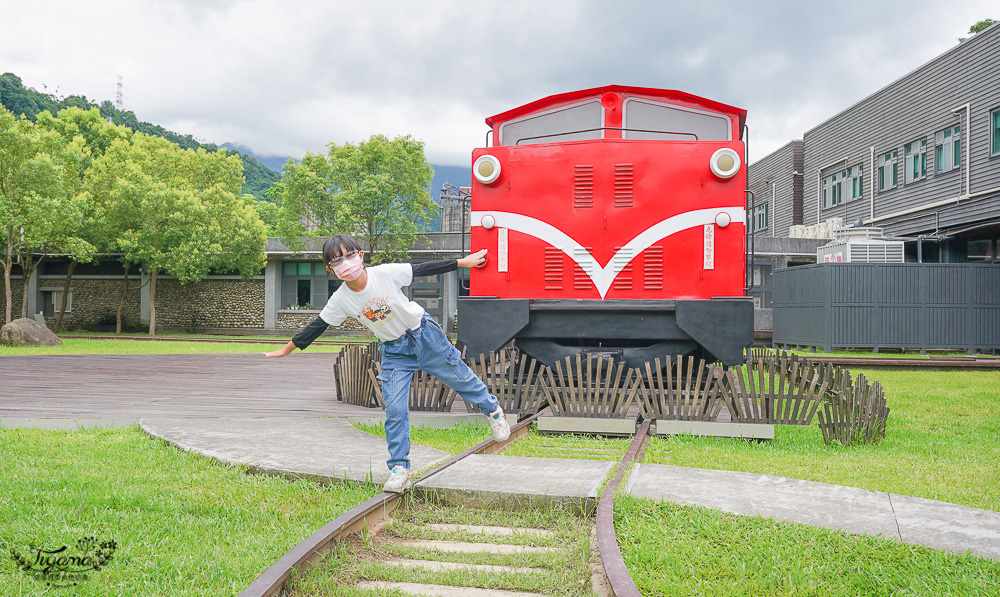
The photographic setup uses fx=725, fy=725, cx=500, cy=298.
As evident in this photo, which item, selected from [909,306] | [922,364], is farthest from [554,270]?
[909,306]

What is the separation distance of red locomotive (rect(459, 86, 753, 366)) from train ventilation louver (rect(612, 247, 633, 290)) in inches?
0.4

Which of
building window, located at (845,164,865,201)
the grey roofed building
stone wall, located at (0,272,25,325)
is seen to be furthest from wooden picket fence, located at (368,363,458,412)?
stone wall, located at (0,272,25,325)

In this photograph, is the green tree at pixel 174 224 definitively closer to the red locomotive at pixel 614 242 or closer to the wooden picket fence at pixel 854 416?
the red locomotive at pixel 614 242

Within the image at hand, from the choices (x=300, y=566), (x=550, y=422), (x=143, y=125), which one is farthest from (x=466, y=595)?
(x=143, y=125)

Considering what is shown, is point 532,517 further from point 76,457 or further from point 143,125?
point 143,125

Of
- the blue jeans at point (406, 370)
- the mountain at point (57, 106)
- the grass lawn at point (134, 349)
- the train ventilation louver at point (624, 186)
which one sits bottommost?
the grass lawn at point (134, 349)

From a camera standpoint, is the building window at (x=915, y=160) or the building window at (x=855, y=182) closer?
the building window at (x=915, y=160)

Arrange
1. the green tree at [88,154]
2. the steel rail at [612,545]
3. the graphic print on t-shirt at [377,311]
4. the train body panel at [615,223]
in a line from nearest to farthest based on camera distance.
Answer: the steel rail at [612,545] → the graphic print on t-shirt at [377,311] → the train body panel at [615,223] → the green tree at [88,154]

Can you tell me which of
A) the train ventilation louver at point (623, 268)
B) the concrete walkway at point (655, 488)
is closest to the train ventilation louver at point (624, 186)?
the train ventilation louver at point (623, 268)

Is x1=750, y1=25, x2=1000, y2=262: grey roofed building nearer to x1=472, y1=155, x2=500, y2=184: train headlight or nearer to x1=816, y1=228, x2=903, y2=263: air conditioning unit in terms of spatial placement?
x1=816, y1=228, x2=903, y2=263: air conditioning unit

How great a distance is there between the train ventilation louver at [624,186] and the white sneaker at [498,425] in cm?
290

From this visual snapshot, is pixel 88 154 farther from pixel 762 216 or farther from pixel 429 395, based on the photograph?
pixel 762 216

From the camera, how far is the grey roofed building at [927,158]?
815 inches

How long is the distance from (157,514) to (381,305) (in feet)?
5.62
